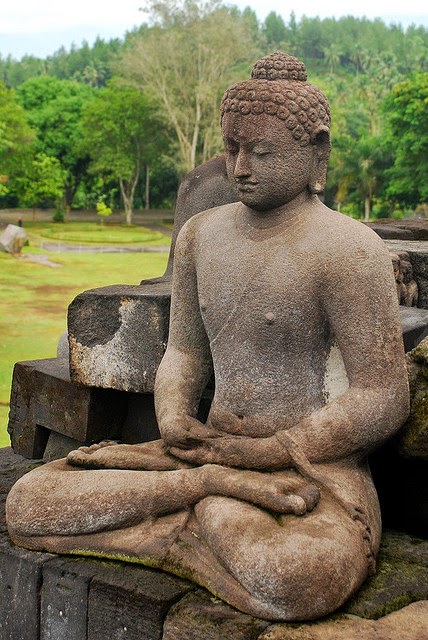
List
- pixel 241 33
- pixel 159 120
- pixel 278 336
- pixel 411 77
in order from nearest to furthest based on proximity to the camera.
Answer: pixel 278 336 < pixel 411 77 < pixel 241 33 < pixel 159 120

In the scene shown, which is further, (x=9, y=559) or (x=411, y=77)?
(x=411, y=77)

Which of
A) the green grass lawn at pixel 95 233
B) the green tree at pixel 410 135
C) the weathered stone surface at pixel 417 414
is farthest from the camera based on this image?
the green grass lawn at pixel 95 233

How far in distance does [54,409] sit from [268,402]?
69.8 inches

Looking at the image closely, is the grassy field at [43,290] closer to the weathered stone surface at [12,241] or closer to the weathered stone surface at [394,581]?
the weathered stone surface at [12,241]

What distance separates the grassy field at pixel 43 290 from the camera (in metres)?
11.9

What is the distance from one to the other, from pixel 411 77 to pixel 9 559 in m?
30.9

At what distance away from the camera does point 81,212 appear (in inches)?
1880

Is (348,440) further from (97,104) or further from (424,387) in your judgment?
(97,104)

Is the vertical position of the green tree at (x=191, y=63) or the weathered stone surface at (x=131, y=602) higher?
the green tree at (x=191, y=63)

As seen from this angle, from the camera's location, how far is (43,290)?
17.4m

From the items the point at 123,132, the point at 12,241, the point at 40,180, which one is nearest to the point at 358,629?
the point at 12,241

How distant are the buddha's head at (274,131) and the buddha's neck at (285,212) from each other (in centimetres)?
3

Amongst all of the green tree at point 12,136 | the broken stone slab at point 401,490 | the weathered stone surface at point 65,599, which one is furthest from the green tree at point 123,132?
the weathered stone surface at point 65,599

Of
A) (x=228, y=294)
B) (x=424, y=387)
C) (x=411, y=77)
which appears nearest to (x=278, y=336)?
(x=228, y=294)
